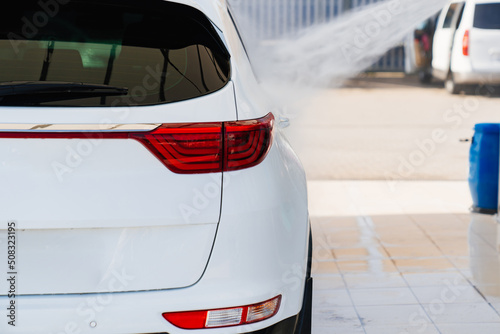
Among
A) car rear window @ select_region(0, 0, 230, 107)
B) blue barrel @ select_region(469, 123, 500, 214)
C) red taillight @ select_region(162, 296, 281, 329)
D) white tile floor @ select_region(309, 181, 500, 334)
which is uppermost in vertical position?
car rear window @ select_region(0, 0, 230, 107)

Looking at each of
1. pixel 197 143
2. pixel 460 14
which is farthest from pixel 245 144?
pixel 460 14

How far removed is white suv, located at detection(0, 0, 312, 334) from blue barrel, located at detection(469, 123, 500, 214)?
4.06 meters

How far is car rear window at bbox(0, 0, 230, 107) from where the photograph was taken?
2.14 m

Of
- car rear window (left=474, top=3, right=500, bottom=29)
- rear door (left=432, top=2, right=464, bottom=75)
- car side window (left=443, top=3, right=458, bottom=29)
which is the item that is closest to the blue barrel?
car rear window (left=474, top=3, right=500, bottom=29)

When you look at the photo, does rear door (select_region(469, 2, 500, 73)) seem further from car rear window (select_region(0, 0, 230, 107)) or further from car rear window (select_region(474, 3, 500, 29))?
car rear window (select_region(0, 0, 230, 107))

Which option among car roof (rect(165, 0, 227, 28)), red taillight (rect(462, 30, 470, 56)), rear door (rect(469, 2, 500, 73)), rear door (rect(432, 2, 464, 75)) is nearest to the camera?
car roof (rect(165, 0, 227, 28))

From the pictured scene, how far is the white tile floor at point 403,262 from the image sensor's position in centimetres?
381

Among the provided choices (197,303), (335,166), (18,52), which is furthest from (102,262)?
(335,166)

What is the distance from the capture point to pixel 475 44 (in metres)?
14.2

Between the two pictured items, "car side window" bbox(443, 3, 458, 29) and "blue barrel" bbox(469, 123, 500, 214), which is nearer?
"blue barrel" bbox(469, 123, 500, 214)

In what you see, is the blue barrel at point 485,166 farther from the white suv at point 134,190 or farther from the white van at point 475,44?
the white van at point 475,44

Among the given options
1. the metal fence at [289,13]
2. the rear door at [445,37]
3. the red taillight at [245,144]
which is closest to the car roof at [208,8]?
the red taillight at [245,144]

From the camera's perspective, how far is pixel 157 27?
7.41 ft

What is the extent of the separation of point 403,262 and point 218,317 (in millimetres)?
2938
